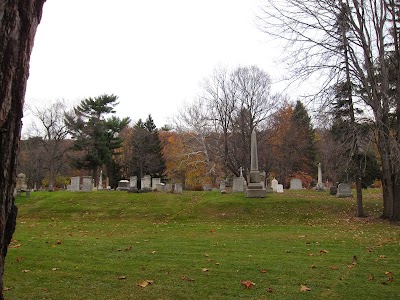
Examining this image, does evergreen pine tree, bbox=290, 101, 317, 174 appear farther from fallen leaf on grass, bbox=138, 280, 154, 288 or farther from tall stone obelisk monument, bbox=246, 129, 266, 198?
fallen leaf on grass, bbox=138, 280, 154, 288

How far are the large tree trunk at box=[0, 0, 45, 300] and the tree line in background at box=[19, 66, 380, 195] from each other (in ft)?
104

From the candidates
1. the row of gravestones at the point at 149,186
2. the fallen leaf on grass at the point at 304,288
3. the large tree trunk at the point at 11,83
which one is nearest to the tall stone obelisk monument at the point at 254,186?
the row of gravestones at the point at 149,186

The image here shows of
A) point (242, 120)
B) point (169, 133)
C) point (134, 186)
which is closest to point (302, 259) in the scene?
point (134, 186)

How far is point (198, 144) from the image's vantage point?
45.4 metres

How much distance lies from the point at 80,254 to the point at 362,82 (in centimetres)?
1378

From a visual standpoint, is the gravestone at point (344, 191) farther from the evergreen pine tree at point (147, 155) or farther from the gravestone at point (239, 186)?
the evergreen pine tree at point (147, 155)

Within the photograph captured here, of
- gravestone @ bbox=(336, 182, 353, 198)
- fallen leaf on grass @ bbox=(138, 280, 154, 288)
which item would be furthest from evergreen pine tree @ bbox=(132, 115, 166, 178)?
fallen leaf on grass @ bbox=(138, 280, 154, 288)

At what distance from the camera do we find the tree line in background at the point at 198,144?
37.8 m

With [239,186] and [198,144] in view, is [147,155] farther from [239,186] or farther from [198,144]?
[239,186]

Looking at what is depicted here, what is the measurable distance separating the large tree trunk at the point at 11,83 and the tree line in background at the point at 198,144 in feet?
104

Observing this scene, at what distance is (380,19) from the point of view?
628 inches

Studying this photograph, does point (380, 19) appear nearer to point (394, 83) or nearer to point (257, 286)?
point (394, 83)

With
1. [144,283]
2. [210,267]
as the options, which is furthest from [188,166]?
[144,283]

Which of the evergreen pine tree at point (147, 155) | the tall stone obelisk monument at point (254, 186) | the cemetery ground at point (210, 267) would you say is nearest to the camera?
the cemetery ground at point (210, 267)
